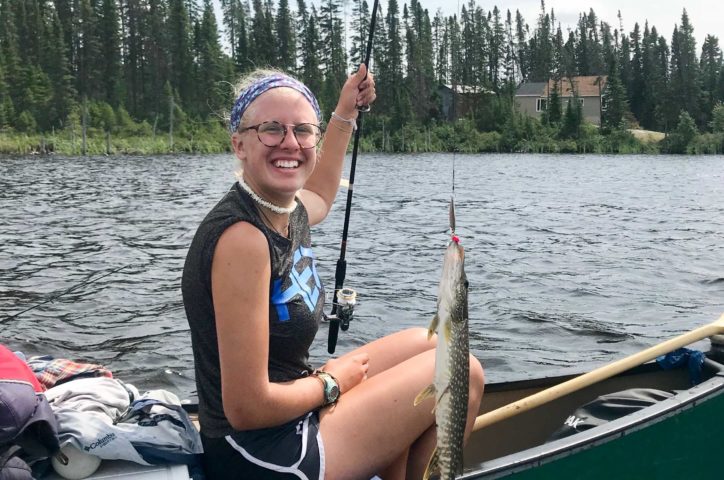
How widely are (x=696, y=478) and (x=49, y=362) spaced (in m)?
3.25

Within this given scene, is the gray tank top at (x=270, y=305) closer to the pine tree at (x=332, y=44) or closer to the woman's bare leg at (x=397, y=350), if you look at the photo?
the woman's bare leg at (x=397, y=350)

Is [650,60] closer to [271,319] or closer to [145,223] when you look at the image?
[145,223]

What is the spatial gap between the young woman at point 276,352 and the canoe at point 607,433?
0.31 meters

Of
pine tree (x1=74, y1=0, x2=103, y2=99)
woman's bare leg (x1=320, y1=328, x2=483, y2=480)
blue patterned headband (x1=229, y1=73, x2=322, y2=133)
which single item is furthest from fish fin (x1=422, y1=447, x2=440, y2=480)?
pine tree (x1=74, y1=0, x2=103, y2=99)

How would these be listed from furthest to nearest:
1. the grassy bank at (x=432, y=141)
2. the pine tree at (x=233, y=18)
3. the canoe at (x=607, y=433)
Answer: the pine tree at (x=233, y=18) → the grassy bank at (x=432, y=141) → the canoe at (x=607, y=433)

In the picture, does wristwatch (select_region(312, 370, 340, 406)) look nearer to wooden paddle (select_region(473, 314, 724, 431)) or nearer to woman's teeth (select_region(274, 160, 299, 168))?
woman's teeth (select_region(274, 160, 299, 168))

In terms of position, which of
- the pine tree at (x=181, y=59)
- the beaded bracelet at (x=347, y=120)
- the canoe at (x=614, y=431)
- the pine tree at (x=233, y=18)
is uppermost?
the pine tree at (x=233, y=18)

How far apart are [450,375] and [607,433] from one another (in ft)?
4.01

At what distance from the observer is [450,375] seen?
8.58 ft

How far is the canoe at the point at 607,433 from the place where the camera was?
3.23m

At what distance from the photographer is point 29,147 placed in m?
62.1

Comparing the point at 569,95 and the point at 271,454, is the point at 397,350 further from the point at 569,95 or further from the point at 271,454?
the point at 569,95

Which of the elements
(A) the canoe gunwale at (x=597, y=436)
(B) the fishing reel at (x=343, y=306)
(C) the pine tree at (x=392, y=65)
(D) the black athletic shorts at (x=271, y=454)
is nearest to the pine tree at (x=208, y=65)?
(C) the pine tree at (x=392, y=65)

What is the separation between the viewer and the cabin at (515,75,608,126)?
97.9 metres
